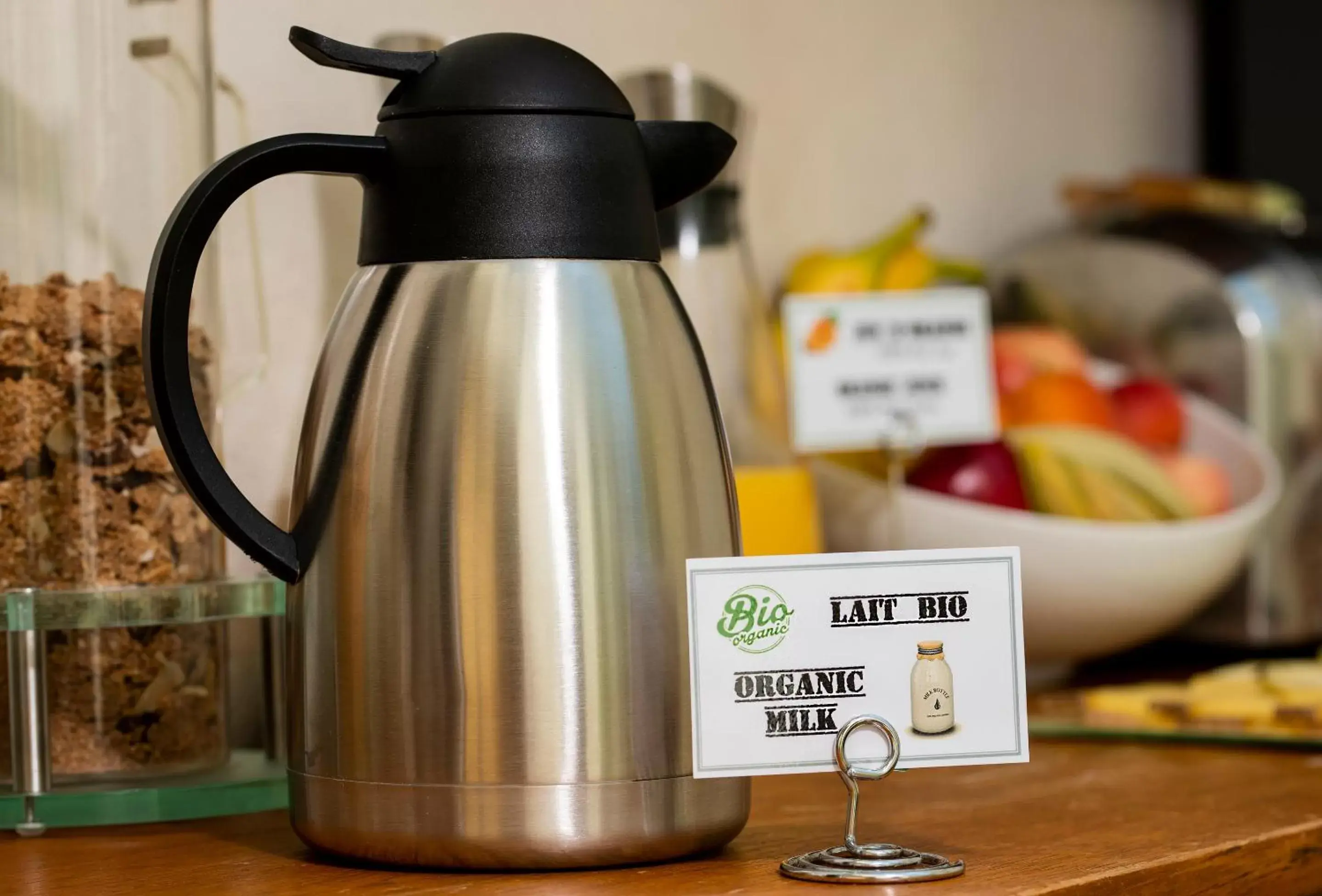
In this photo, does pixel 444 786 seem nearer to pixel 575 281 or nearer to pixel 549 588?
pixel 549 588

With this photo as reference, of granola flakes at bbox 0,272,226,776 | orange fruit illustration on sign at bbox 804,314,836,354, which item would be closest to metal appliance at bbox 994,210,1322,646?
orange fruit illustration on sign at bbox 804,314,836,354

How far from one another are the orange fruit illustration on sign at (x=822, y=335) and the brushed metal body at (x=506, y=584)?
461 mm

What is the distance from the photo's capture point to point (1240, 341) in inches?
Answer: 49.9

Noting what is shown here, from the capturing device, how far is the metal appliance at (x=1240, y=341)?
1.27 meters

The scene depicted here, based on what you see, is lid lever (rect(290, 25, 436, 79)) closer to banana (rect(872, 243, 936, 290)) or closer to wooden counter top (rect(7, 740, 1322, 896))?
wooden counter top (rect(7, 740, 1322, 896))

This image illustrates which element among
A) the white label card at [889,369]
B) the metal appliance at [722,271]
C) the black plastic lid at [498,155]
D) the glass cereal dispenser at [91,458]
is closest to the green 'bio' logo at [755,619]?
the black plastic lid at [498,155]

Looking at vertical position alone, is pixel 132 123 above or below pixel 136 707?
above

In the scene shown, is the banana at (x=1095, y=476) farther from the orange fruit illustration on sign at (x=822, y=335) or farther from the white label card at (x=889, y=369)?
the orange fruit illustration on sign at (x=822, y=335)

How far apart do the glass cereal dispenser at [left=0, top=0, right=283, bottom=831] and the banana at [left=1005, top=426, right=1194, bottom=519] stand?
58 cm

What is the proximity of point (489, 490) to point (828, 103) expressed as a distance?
2.60ft

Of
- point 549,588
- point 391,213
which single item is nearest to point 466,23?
point 391,213

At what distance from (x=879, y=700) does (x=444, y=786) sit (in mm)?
156

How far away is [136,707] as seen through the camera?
0.71 m

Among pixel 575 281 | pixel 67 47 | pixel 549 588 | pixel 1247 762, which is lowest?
pixel 1247 762
